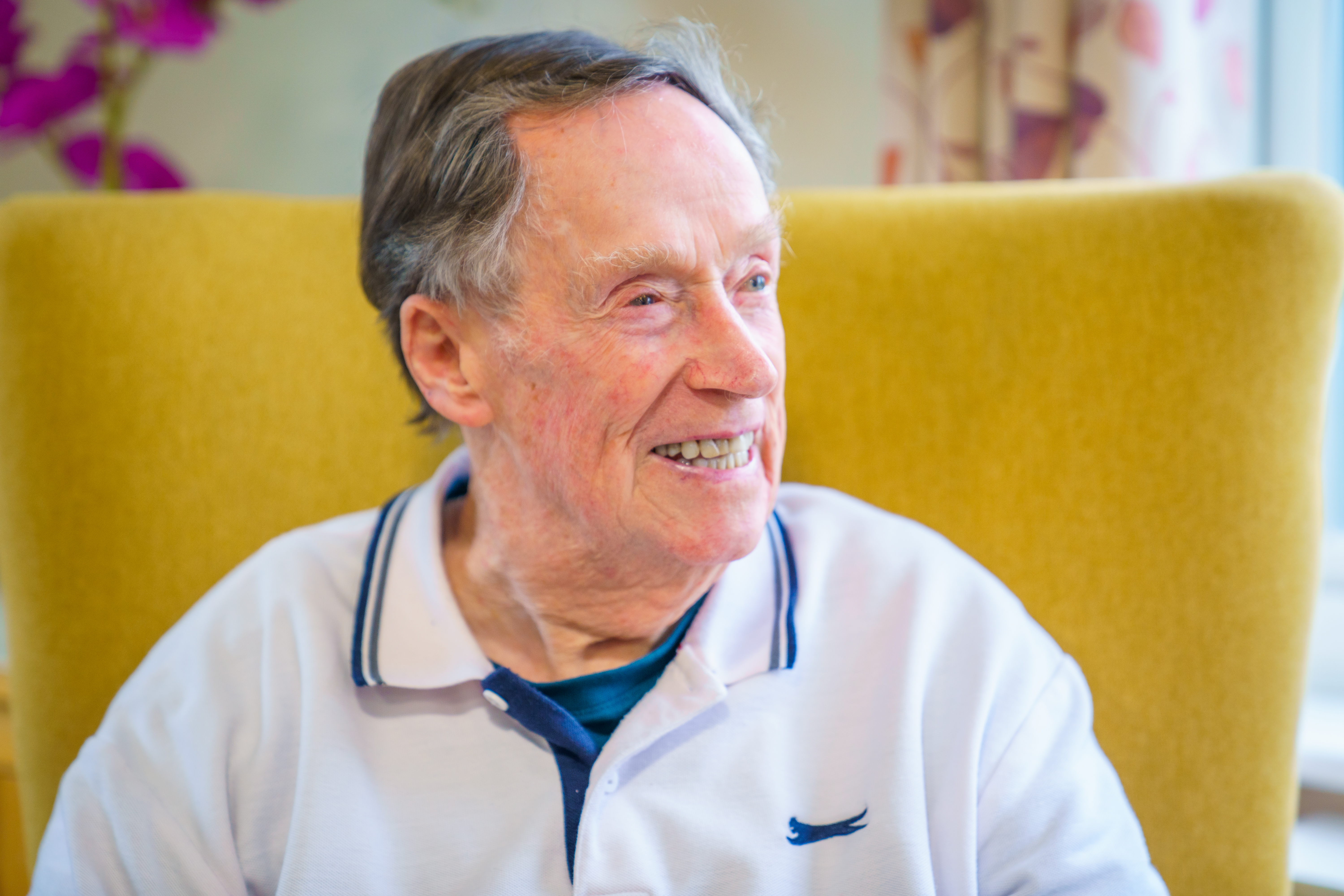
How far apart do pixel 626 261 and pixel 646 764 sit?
1.66 ft

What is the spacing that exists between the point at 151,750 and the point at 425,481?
0.44m

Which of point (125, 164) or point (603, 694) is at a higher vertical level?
point (125, 164)

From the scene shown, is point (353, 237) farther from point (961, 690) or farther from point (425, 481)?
point (961, 690)

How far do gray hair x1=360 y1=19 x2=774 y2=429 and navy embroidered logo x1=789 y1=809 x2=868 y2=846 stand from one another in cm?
61

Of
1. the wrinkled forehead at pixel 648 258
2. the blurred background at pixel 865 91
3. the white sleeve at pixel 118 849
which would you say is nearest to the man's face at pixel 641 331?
the wrinkled forehead at pixel 648 258

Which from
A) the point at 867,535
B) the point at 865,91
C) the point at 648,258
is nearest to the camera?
the point at 648,258

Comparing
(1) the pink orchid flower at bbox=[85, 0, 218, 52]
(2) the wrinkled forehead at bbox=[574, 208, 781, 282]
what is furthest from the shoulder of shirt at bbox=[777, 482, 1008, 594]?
(1) the pink orchid flower at bbox=[85, 0, 218, 52]

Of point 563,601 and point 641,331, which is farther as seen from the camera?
point 563,601

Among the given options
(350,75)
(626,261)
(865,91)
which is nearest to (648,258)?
(626,261)

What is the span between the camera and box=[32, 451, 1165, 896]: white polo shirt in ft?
2.84

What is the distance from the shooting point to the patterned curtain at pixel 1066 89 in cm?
129

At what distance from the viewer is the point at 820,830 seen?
2.93 ft

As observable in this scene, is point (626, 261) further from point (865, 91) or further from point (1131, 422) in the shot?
point (865, 91)

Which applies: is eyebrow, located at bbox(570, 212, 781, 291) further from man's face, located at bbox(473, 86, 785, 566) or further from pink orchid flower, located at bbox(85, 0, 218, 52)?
pink orchid flower, located at bbox(85, 0, 218, 52)
